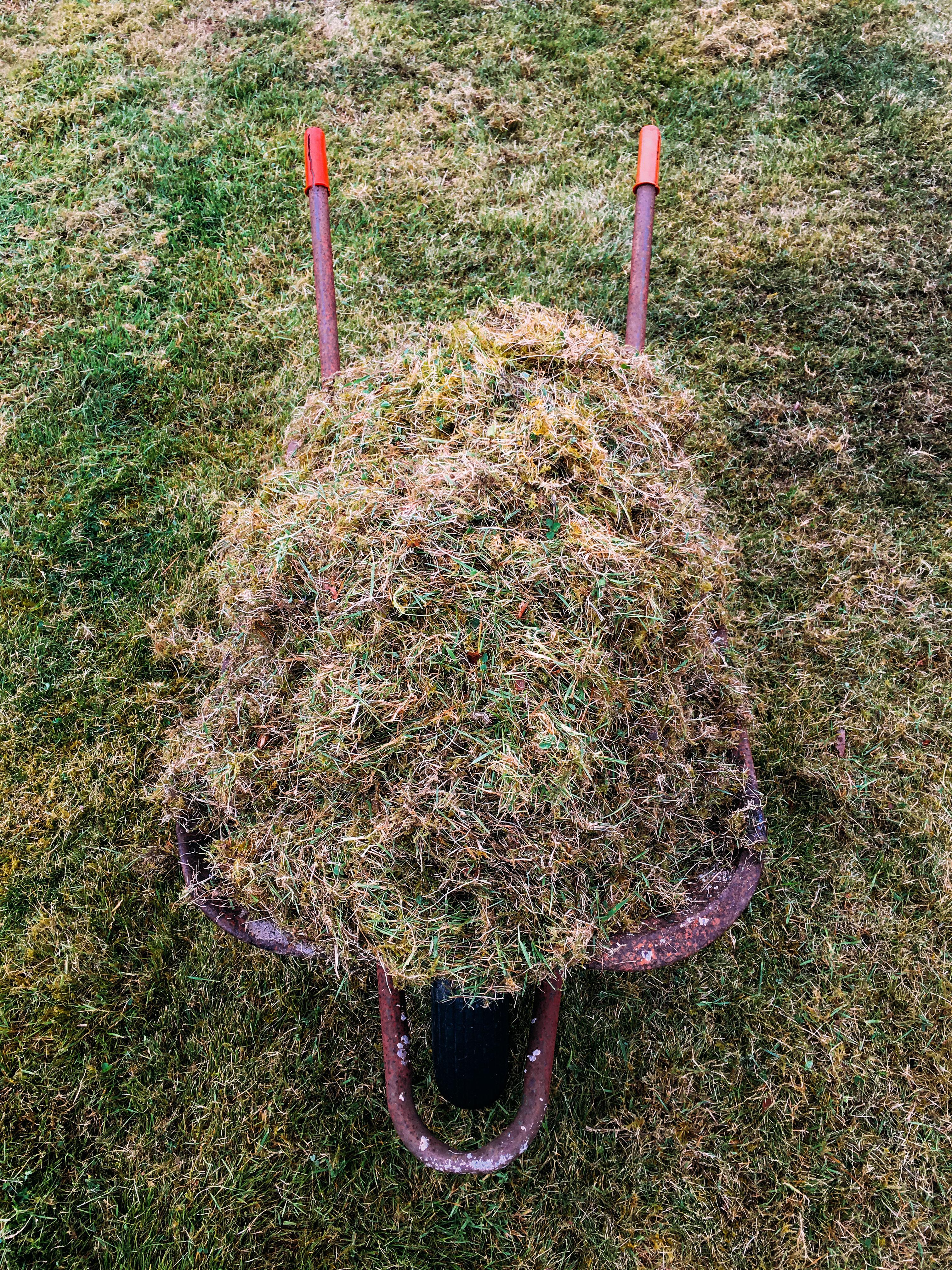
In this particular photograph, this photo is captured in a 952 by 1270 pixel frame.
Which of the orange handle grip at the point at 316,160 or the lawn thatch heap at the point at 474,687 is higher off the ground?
the orange handle grip at the point at 316,160

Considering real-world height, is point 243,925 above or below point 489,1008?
above

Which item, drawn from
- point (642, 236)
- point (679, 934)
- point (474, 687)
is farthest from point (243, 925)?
point (642, 236)

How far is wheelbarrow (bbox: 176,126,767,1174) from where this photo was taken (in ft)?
4.36

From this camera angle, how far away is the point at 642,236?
2049 millimetres

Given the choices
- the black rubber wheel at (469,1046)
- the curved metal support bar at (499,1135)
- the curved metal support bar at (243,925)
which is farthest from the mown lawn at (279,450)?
the curved metal support bar at (243,925)

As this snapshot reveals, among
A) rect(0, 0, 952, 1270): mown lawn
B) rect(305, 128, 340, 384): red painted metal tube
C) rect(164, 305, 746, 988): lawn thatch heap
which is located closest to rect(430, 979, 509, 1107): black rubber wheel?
rect(164, 305, 746, 988): lawn thatch heap

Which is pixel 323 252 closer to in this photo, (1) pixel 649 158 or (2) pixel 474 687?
(1) pixel 649 158

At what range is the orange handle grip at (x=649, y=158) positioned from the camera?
206 centimetres

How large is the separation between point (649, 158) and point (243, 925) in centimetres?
220

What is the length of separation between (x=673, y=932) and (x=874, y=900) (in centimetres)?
122

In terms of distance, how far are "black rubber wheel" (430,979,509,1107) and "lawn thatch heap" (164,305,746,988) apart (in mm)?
183

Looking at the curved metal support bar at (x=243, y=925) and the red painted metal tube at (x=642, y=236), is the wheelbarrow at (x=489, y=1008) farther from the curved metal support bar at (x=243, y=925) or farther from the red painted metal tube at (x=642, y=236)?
the red painted metal tube at (x=642, y=236)

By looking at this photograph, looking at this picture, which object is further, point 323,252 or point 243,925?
point 323,252

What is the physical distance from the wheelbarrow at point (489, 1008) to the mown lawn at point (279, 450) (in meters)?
0.56
